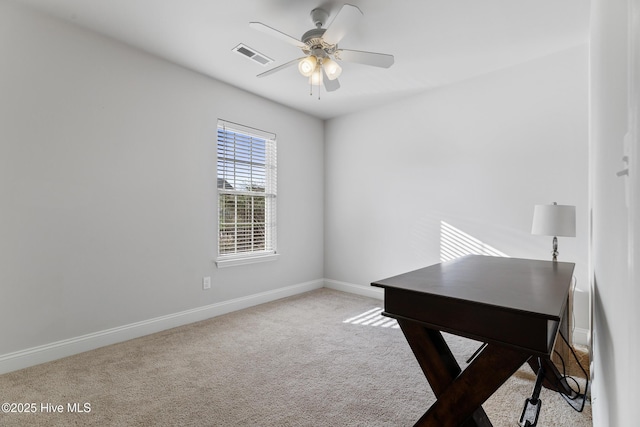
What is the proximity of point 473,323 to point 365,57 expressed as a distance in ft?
6.76

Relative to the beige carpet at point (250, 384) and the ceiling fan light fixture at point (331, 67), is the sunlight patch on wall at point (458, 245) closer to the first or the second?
the beige carpet at point (250, 384)

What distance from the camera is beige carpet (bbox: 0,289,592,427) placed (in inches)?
72.2

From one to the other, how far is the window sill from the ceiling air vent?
216 cm

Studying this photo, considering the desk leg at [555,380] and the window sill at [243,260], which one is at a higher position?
the window sill at [243,260]

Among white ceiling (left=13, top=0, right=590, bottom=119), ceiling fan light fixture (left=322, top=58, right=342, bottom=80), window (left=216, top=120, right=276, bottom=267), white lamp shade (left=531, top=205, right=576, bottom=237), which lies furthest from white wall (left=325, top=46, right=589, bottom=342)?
ceiling fan light fixture (left=322, top=58, right=342, bottom=80)

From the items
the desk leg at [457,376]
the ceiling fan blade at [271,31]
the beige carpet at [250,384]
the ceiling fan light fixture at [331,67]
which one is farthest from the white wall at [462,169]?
the desk leg at [457,376]

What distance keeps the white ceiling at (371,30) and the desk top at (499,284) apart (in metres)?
1.89

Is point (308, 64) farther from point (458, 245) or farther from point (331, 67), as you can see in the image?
point (458, 245)

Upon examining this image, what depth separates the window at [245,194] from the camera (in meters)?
3.76

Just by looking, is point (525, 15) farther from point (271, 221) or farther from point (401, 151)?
point (271, 221)

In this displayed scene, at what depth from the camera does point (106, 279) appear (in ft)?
9.23

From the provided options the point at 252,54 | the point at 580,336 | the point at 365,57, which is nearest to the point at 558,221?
the point at 580,336

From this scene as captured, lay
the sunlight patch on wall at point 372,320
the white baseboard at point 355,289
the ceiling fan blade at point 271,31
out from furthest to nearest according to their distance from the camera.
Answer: the white baseboard at point 355,289 < the sunlight patch on wall at point 372,320 < the ceiling fan blade at point 271,31

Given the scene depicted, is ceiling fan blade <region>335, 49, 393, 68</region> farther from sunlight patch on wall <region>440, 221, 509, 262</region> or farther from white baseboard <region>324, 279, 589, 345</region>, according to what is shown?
white baseboard <region>324, 279, 589, 345</region>
